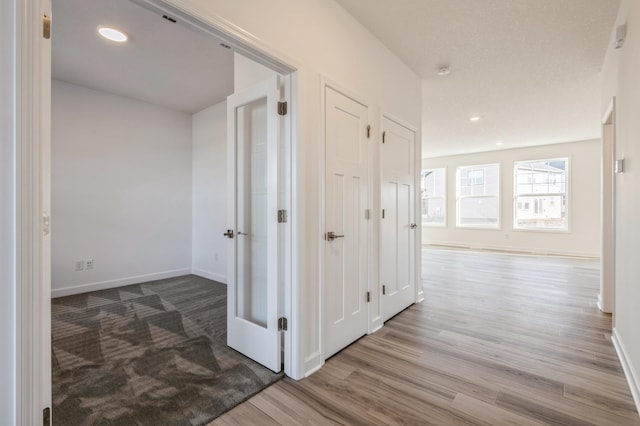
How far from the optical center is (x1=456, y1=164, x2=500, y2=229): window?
8320 millimetres

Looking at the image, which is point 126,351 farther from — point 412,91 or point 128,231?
point 412,91

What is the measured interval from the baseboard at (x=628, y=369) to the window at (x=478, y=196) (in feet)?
20.8

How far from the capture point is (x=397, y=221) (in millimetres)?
3178

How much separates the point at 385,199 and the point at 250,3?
1.93 metres

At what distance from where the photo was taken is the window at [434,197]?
927 cm

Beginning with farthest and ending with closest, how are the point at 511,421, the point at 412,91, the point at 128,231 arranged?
the point at 128,231, the point at 412,91, the point at 511,421

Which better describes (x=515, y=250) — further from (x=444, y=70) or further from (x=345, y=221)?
(x=345, y=221)

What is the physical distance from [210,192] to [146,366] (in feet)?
10.2

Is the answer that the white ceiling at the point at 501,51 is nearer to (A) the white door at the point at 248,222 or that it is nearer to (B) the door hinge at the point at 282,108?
(B) the door hinge at the point at 282,108

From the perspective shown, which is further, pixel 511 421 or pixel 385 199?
pixel 385 199

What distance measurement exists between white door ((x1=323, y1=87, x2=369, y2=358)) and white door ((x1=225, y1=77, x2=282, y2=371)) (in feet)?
1.57

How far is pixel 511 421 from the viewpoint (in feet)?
5.39

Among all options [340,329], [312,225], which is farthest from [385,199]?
[340,329]

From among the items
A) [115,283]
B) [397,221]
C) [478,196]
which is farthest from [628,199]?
Answer: [478,196]
